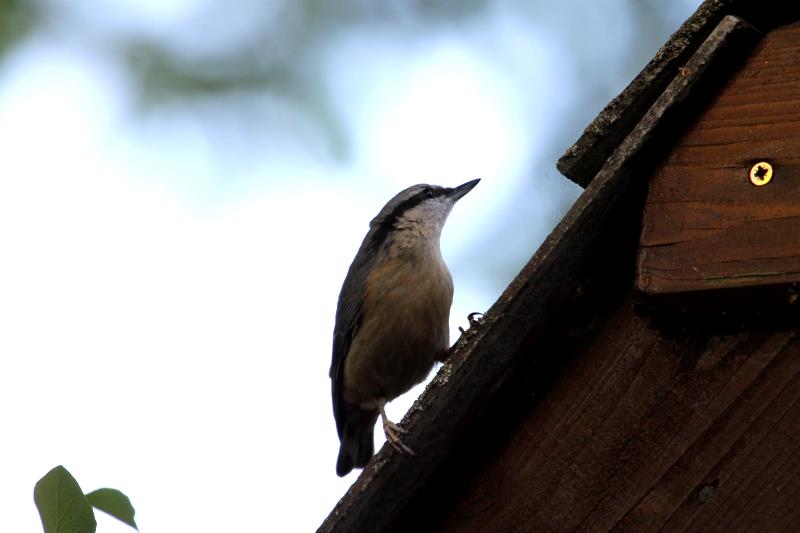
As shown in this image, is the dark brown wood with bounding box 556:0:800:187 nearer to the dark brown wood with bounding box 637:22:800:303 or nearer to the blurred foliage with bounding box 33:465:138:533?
the dark brown wood with bounding box 637:22:800:303

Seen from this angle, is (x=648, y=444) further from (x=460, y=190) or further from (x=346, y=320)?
(x=460, y=190)

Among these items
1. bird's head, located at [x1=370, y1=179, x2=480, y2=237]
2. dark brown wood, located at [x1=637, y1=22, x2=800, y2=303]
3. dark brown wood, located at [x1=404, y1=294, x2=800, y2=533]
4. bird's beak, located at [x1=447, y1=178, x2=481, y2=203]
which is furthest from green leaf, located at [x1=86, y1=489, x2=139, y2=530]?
bird's beak, located at [x1=447, y1=178, x2=481, y2=203]

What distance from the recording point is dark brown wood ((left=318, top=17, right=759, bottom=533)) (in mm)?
2650

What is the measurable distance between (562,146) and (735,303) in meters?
3.61

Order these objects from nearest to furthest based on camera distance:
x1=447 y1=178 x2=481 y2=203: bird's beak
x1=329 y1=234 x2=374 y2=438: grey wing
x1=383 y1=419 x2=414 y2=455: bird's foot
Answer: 1. x1=383 y1=419 x2=414 y2=455: bird's foot
2. x1=329 y1=234 x2=374 y2=438: grey wing
3. x1=447 y1=178 x2=481 y2=203: bird's beak

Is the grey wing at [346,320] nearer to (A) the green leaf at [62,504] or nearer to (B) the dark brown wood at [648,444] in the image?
(B) the dark brown wood at [648,444]

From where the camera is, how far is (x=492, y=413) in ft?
9.98

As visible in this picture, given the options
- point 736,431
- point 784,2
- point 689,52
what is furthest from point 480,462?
point 784,2

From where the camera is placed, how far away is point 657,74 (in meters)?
2.74

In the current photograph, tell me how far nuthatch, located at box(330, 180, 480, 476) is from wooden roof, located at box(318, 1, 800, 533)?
2.56m

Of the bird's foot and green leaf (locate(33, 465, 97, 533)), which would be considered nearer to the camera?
green leaf (locate(33, 465, 97, 533))

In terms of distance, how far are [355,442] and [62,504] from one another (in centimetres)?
420

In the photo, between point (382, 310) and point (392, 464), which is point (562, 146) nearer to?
point (382, 310)

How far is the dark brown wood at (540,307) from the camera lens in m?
2.65
